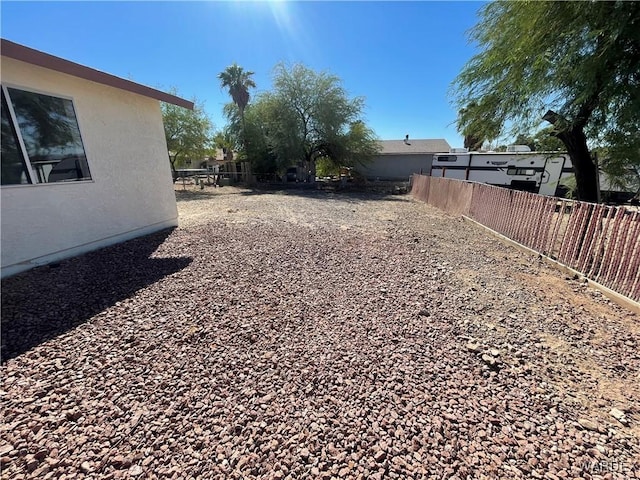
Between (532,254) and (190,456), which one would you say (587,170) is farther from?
(190,456)

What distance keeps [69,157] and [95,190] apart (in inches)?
24.2

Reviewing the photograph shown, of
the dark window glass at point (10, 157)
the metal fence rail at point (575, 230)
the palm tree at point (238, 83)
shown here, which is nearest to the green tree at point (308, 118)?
the palm tree at point (238, 83)

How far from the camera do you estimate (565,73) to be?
427 cm

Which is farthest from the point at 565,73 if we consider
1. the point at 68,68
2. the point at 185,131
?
the point at 185,131

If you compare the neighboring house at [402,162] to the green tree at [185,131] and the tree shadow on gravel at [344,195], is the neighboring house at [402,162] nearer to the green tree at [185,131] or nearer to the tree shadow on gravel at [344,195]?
the tree shadow on gravel at [344,195]

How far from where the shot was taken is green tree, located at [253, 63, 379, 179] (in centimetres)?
1853

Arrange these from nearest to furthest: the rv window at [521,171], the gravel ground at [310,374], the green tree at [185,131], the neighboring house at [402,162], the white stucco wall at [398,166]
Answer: the gravel ground at [310,374]
the rv window at [521,171]
the green tree at [185,131]
the neighboring house at [402,162]
the white stucco wall at [398,166]

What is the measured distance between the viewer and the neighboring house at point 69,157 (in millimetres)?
3727

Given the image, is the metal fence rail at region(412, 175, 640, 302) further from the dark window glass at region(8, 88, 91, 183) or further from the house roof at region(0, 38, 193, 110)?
the dark window glass at region(8, 88, 91, 183)

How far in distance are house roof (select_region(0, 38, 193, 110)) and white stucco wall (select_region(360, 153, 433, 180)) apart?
79.7 feet

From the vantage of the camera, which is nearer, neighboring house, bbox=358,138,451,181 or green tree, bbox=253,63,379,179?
green tree, bbox=253,63,379,179

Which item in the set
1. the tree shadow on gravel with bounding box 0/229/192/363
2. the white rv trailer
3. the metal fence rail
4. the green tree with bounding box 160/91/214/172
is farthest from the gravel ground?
the green tree with bounding box 160/91/214/172

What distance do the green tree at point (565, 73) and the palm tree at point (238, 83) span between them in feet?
64.1

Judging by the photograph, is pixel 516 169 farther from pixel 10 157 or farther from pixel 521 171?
pixel 10 157
